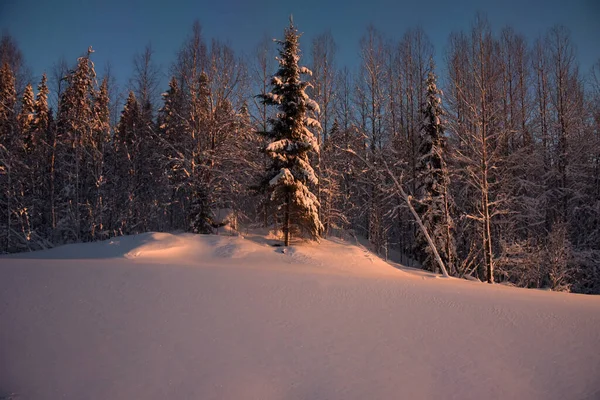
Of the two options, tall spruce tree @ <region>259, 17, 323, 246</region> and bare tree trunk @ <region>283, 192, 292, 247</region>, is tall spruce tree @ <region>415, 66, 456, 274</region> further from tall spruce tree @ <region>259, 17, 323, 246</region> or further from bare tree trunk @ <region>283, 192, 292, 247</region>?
bare tree trunk @ <region>283, 192, 292, 247</region>

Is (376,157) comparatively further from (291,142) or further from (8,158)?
(8,158)

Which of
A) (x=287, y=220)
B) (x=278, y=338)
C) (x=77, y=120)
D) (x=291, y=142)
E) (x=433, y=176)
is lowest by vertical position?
(x=278, y=338)

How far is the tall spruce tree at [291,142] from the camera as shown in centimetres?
1259

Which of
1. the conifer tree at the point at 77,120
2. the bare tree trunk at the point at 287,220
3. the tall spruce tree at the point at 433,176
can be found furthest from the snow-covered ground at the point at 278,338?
the conifer tree at the point at 77,120

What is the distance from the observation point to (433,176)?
15930 millimetres

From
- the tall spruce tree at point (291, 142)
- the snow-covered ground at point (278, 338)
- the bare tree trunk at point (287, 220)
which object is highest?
the tall spruce tree at point (291, 142)

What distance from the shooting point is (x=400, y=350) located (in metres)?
4.39

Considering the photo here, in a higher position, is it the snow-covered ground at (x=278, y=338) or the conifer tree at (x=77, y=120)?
the conifer tree at (x=77, y=120)

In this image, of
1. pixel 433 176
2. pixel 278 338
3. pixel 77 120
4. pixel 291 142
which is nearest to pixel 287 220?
pixel 291 142

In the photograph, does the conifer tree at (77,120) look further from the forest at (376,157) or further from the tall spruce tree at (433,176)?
the tall spruce tree at (433,176)

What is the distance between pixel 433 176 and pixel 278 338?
1400 cm

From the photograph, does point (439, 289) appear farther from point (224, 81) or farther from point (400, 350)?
point (224, 81)

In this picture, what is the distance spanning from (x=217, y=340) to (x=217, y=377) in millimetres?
855

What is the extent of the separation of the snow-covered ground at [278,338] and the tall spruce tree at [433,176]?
7900mm
